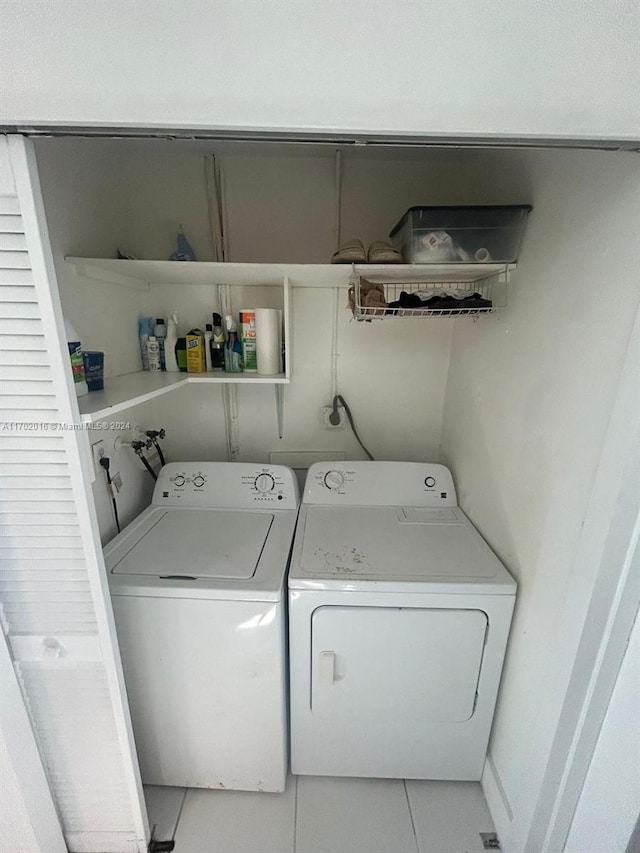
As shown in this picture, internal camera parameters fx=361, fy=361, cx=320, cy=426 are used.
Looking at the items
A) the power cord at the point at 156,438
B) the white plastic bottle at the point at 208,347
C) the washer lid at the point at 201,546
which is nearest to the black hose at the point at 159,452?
the power cord at the point at 156,438

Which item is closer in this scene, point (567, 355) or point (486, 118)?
point (486, 118)

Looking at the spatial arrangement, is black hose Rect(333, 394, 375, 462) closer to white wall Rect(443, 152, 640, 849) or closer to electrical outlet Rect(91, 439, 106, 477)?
white wall Rect(443, 152, 640, 849)

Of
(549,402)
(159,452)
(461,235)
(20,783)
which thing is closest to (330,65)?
(461,235)

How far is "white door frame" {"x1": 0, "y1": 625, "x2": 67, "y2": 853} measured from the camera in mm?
1093

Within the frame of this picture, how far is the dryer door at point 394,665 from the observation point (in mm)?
1346

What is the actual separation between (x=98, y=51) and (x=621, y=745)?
6.34ft

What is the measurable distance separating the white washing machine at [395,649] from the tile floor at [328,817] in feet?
0.32

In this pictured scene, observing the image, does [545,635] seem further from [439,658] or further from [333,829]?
[333,829]

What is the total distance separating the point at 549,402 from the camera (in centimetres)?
120

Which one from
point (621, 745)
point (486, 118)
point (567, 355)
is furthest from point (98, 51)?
point (621, 745)

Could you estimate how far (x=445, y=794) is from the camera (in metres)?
1.56

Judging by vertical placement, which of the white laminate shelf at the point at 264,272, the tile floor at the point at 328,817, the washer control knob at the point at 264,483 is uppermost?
the white laminate shelf at the point at 264,272

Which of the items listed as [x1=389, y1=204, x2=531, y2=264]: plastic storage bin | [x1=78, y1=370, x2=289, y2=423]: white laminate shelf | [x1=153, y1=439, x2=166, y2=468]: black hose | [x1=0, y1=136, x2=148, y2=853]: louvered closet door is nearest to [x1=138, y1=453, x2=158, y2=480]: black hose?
[x1=153, y1=439, x2=166, y2=468]: black hose

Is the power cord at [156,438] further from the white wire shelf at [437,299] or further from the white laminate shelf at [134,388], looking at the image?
the white wire shelf at [437,299]
